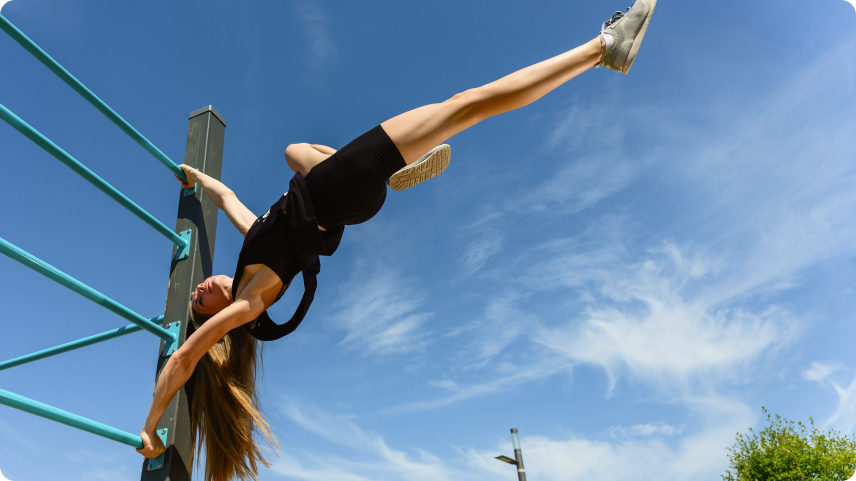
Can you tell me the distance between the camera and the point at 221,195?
2770 millimetres

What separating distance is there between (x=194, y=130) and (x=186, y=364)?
1.39 meters

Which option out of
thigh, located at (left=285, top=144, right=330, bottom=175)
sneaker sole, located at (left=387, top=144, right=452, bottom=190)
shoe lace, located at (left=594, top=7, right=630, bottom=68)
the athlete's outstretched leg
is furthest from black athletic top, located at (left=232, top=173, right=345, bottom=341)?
shoe lace, located at (left=594, top=7, right=630, bottom=68)

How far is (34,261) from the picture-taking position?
1775 millimetres

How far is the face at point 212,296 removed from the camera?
255 centimetres

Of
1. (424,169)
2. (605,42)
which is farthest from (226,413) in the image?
(605,42)

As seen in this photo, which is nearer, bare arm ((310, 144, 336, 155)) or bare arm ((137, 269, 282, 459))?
bare arm ((137, 269, 282, 459))

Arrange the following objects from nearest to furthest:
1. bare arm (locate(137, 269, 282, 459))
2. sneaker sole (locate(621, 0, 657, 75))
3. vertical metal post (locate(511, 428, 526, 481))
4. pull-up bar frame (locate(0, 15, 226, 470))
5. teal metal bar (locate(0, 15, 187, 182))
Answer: pull-up bar frame (locate(0, 15, 226, 470))
teal metal bar (locate(0, 15, 187, 182))
bare arm (locate(137, 269, 282, 459))
sneaker sole (locate(621, 0, 657, 75))
vertical metal post (locate(511, 428, 526, 481))

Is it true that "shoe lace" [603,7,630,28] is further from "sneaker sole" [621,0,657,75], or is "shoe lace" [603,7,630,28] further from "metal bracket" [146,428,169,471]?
"metal bracket" [146,428,169,471]

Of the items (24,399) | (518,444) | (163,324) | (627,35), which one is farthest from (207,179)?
(518,444)

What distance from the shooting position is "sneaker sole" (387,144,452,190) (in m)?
2.23

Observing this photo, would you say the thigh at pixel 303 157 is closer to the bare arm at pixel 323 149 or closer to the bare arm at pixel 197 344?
the bare arm at pixel 323 149

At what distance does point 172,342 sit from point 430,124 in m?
1.55

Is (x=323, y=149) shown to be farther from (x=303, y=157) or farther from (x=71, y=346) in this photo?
(x=71, y=346)

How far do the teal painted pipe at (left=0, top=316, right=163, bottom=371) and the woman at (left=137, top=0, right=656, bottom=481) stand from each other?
0.98 ft
